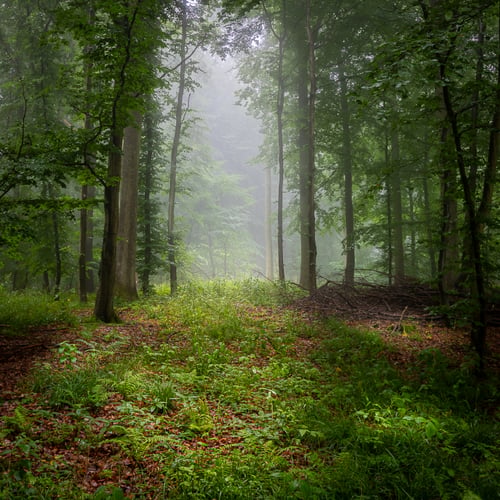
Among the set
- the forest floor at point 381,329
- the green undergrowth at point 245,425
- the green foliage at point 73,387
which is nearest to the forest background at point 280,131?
the forest floor at point 381,329

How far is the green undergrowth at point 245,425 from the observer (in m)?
2.91

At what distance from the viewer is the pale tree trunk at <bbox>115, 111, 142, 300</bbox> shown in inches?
435

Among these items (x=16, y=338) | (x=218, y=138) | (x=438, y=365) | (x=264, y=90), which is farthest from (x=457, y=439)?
(x=218, y=138)

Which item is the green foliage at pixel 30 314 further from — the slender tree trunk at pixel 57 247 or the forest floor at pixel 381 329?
the slender tree trunk at pixel 57 247

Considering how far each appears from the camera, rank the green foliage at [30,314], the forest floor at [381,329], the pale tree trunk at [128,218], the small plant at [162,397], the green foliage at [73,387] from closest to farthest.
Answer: the green foliage at [73,387], the small plant at [162,397], the forest floor at [381,329], the green foliage at [30,314], the pale tree trunk at [128,218]

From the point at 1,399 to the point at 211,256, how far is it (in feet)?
92.7

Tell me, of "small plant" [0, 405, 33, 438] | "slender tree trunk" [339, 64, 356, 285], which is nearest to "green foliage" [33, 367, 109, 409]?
"small plant" [0, 405, 33, 438]

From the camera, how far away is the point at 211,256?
32.1m

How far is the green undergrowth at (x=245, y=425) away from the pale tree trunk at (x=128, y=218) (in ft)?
15.2

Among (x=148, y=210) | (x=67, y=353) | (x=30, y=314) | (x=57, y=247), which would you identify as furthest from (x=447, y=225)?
(x=57, y=247)

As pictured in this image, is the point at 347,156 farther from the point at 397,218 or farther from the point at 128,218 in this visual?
the point at 128,218

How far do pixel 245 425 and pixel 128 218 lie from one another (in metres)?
8.74

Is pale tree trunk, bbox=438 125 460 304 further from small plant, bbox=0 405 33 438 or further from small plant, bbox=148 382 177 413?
small plant, bbox=0 405 33 438

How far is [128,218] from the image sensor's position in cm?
1121
